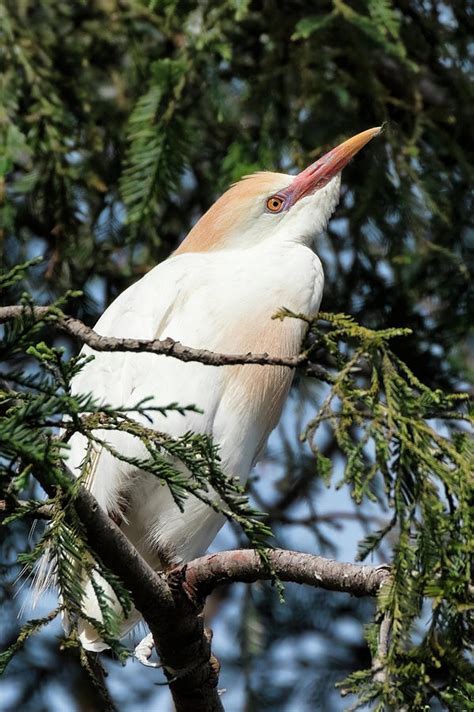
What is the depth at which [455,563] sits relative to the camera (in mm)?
2012

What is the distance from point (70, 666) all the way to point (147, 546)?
1.45 m

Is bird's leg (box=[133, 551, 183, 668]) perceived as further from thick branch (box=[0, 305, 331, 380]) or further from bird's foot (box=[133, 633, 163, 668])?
thick branch (box=[0, 305, 331, 380])

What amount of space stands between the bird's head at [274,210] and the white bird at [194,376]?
0.60ft

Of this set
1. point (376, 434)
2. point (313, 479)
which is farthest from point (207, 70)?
point (376, 434)

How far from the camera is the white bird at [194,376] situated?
356cm

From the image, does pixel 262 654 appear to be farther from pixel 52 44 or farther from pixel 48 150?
pixel 52 44

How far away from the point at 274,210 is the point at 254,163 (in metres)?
0.39

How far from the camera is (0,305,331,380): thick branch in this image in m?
2.00

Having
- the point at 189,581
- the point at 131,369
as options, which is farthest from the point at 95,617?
the point at 189,581

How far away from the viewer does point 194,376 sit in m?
3.53

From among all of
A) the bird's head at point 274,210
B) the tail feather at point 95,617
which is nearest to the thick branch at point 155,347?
the tail feather at point 95,617

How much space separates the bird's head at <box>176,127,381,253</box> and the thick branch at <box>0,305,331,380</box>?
220 centimetres

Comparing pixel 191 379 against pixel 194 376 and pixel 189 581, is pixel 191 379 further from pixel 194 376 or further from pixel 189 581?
pixel 189 581

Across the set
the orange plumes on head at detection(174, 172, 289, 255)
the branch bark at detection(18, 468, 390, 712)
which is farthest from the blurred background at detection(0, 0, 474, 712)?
the branch bark at detection(18, 468, 390, 712)
